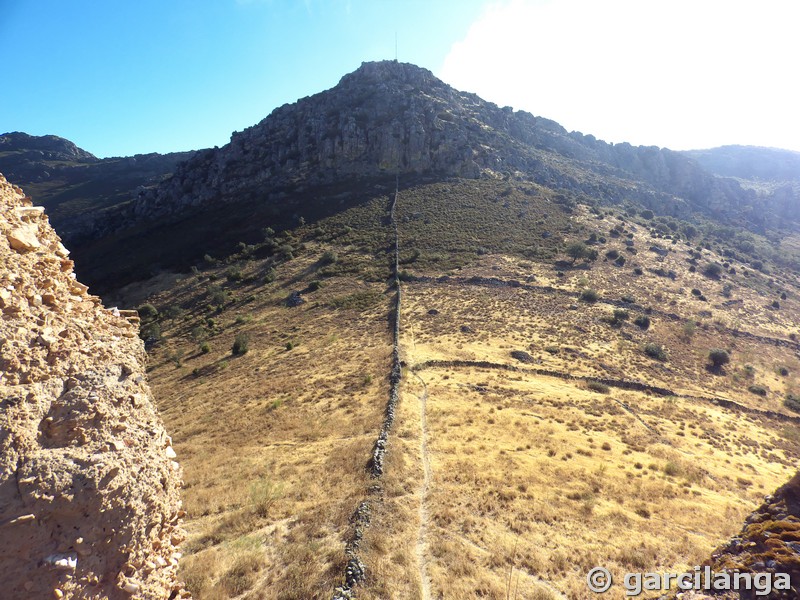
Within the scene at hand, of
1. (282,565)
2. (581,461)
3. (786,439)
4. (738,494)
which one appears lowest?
(786,439)

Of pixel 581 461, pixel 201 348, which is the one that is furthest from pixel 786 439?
pixel 201 348

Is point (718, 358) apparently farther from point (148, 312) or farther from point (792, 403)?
point (148, 312)

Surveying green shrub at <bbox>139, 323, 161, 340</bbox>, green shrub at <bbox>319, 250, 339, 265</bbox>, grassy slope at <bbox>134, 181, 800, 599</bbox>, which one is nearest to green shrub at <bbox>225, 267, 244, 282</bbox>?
grassy slope at <bbox>134, 181, 800, 599</bbox>

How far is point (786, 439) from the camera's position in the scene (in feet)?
71.3

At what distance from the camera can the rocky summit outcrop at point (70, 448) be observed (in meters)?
4.08

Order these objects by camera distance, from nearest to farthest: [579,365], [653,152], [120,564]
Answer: [120,564]
[579,365]
[653,152]

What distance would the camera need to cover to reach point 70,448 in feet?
15.2

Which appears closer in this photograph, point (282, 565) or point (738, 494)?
point (282, 565)

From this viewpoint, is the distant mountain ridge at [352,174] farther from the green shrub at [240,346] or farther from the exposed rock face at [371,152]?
the green shrub at [240,346]

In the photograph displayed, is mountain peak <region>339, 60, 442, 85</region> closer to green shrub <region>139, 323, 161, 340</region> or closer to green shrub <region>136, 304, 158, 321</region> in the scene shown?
green shrub <region>136, 304, 158, 321</region>

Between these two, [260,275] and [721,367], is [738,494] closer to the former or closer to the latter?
[721,367]

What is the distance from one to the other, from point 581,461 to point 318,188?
6814 centimetres

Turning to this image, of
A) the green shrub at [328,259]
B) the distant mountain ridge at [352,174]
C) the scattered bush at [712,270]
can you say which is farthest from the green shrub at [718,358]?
the distant mountain ridge at [352,174]

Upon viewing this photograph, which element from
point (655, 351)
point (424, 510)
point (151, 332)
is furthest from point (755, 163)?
point (151, 332)
